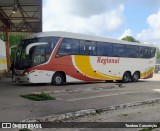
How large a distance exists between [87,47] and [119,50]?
359 cm

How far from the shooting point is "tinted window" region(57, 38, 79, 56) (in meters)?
20.2

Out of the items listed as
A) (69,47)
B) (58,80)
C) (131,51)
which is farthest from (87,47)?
(131,51)

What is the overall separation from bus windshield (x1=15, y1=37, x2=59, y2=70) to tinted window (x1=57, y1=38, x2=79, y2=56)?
0.60m

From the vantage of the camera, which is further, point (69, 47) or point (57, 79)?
point (69, 47)

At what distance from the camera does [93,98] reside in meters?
14.4

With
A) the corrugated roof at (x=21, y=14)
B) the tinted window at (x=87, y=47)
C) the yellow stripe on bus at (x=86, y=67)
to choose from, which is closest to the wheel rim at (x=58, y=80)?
the yellow stripe on bus at (x=86, y=67)

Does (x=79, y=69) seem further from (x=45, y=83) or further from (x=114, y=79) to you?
(x=114, y=79)

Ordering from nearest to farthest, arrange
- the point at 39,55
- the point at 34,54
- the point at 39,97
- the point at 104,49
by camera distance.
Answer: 1. the point at 39,97
2. the point at 34,54
3. the point at 39,55
4. the point at 104,49

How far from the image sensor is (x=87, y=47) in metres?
22.0

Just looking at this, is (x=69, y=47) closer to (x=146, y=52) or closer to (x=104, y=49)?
(x=104, y=49)

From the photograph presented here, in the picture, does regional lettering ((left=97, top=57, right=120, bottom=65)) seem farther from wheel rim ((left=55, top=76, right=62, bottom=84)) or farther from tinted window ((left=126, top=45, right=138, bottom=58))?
wheel rim ((left=55, top=76, right=62, bottom=84))

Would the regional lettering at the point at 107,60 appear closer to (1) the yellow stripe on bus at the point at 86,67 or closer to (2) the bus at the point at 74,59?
(2) the bus at the point at 74,59

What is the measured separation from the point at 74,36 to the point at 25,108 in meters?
10.6

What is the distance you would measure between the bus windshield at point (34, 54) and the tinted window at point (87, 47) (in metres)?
2.23
